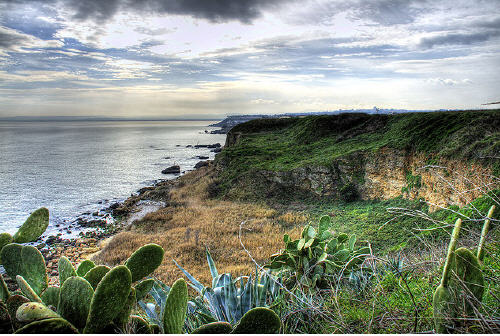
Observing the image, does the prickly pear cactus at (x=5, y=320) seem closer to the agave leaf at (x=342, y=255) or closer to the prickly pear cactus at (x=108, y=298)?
the prickly pear cactus at (x=108, y=298)

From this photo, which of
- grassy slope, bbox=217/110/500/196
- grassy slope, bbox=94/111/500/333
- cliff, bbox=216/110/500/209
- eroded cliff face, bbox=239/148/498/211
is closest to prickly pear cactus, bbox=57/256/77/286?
grassy slope, bbox=94/111/500/333

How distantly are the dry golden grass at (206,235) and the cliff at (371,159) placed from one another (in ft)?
9.96

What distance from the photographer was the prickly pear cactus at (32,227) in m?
1.46

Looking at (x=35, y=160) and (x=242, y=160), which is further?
(x=35, y=160)

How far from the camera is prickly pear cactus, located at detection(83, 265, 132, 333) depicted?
3.17ft

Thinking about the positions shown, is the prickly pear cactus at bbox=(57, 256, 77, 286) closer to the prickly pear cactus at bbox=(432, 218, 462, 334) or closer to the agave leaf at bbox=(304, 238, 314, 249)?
the prickly pear cactus at bbox=(432, 218, 462, 334)

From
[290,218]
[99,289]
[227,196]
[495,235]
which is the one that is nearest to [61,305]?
[99,289]

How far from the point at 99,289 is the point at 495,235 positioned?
13.5 ft

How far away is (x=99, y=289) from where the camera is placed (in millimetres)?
956

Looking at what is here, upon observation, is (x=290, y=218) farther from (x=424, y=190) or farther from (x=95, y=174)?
(x=95, y=174)

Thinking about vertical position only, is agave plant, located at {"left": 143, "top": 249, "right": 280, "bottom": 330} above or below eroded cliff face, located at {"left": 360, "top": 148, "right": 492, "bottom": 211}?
→ above

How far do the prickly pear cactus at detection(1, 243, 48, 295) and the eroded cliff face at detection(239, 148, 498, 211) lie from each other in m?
11.8

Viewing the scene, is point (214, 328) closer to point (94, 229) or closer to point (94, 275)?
point (94, 275)

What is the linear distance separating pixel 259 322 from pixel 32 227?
1.30m
